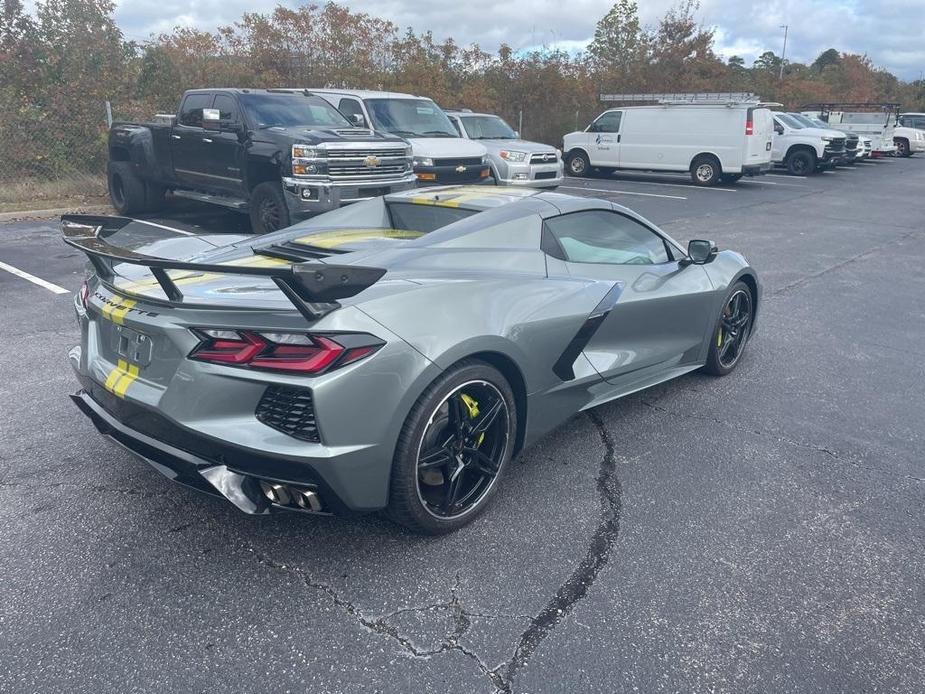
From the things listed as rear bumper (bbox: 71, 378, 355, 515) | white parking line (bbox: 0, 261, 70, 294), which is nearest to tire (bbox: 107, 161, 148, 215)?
white parking line (bbox: 0, 261, 70, 294)

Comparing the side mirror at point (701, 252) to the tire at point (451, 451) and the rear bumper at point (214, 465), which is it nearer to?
the tire at point (451, 451)

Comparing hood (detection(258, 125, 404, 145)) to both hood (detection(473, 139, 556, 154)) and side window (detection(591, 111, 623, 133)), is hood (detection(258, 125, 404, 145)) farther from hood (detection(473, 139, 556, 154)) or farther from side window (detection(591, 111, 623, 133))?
side window (detection(591, 111, 623, 133))

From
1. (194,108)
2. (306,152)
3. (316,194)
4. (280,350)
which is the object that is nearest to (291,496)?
(280,350)

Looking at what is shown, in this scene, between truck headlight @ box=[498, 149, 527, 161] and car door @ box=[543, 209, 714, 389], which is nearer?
car door @ box=[543, 209, 714, 389]

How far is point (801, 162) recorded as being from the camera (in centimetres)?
2269

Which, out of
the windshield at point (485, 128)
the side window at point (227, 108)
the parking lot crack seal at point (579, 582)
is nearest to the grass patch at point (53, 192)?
the side window at point (227, 108)

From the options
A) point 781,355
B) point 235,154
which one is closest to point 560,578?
point 781,355

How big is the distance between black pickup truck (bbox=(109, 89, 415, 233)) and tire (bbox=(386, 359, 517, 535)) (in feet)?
20.1

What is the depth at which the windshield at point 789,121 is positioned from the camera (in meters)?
22.7

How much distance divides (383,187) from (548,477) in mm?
6472

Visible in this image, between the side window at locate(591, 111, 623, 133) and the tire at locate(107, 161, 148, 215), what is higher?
the side window at locate(591, 111, 623, 133)

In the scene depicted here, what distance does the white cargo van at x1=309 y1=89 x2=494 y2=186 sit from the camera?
11.6 metres

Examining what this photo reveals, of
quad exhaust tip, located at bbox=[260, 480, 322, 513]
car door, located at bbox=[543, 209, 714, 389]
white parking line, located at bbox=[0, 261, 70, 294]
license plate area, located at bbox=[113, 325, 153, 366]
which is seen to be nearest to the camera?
quad exhaust tip, located at bbox=[260, 480, 322, 513]

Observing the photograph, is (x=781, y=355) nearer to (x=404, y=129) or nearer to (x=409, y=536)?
(x=409, y=536)
